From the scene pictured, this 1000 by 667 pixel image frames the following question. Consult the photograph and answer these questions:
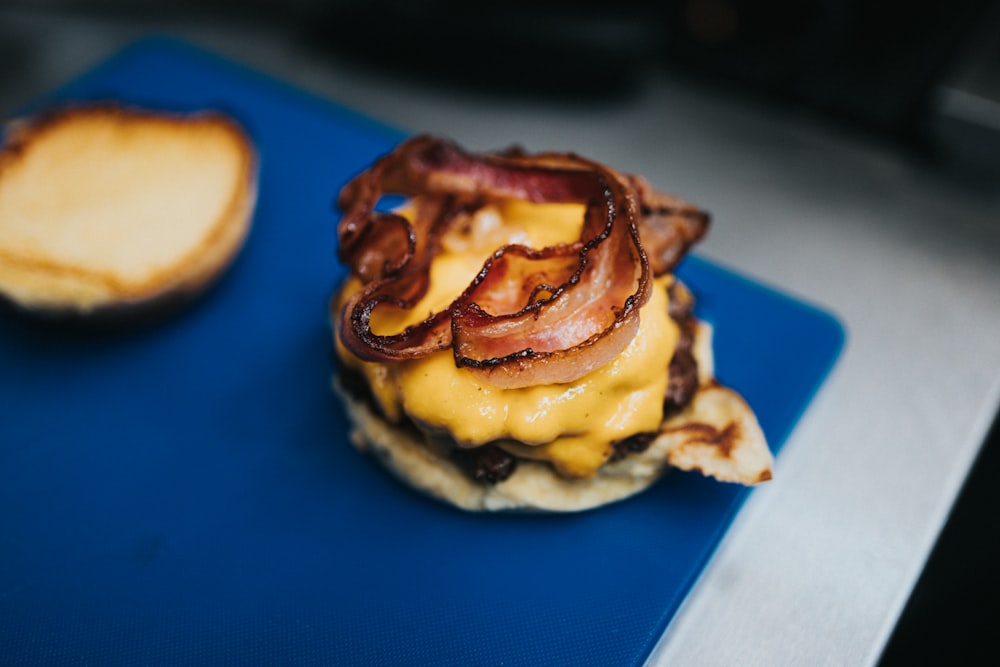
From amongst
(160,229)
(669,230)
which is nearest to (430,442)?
(669,230)

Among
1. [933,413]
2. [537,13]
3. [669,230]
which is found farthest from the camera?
[537,13]

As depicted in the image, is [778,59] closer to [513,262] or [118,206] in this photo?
[513,262]

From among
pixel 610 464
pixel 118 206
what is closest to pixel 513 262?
pixel 610 464

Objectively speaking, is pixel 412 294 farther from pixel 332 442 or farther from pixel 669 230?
pixel 669 230

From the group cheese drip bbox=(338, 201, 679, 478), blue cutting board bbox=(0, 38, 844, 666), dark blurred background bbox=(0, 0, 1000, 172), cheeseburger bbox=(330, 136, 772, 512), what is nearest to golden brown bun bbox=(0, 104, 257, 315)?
blue cutting board bbox=(0, 38, 844, 666)

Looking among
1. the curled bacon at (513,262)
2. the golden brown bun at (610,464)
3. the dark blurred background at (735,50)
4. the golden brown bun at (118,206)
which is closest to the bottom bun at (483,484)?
the golden brown bun at (610,464)

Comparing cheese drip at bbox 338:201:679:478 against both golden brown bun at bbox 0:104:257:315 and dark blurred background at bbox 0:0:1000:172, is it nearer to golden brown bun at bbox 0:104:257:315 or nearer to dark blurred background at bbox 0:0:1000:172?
golden brown bun at bbox 0:104:257:315
